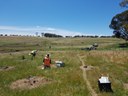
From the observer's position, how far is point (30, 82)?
2775cm

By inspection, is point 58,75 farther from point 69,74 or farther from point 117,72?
point 117,72

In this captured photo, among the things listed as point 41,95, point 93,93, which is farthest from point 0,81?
point 93,93

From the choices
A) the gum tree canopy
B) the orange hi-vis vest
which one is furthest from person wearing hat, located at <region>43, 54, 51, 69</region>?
the gum tree canopy

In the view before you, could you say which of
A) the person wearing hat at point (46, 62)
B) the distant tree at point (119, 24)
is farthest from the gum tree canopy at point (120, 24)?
the person wearing hat at point (46, 62)

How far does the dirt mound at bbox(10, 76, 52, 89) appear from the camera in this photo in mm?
26186

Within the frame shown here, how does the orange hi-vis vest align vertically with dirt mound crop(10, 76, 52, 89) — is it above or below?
above

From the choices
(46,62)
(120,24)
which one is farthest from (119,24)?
(46,62)

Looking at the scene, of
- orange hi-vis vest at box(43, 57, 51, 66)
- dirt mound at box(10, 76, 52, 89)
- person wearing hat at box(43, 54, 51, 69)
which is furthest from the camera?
person wearing hat at box(43, 54, 51, 69)

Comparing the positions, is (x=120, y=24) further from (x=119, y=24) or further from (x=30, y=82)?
(x=30, y=82)

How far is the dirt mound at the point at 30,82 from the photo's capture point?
2619 cm

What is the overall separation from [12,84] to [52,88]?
5308 mm

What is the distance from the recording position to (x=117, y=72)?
3216 centimetres

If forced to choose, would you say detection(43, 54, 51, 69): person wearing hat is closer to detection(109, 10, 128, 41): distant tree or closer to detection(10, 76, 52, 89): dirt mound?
detection(10, 76, 52, 89): dirt mound

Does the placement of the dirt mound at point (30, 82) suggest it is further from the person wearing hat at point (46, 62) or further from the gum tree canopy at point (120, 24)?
the gum tree canopy at point (120, 24)
